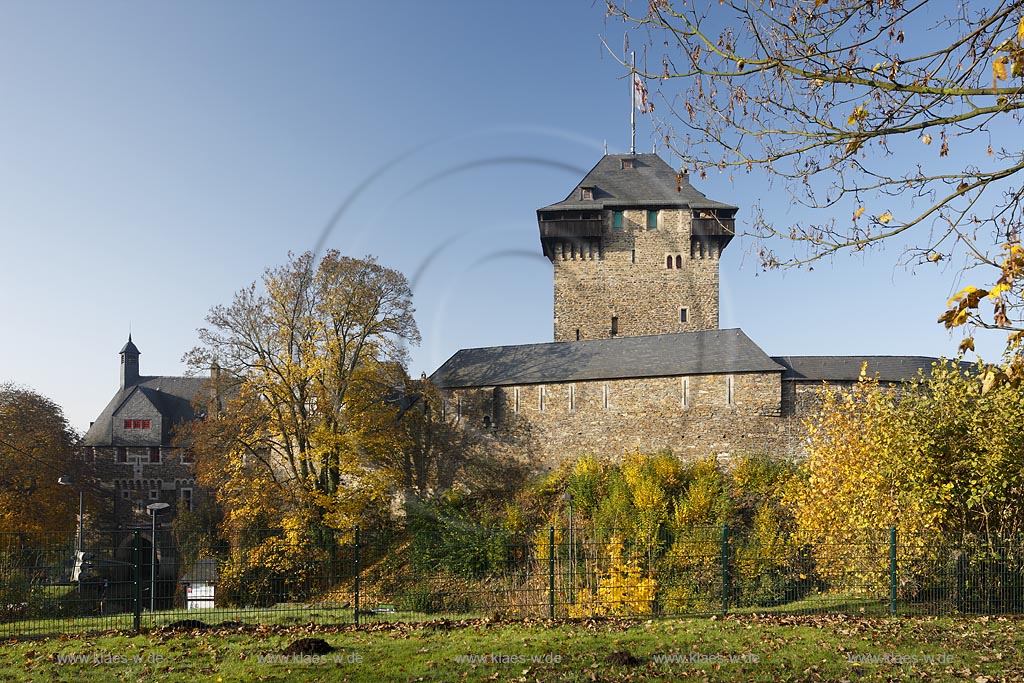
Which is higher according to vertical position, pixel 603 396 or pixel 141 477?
pixel 603 396

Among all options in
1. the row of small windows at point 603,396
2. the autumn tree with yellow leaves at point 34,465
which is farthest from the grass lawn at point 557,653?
the autumn tree with yellow leaves at point 34,465

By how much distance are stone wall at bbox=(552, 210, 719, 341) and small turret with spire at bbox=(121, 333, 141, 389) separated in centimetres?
2510

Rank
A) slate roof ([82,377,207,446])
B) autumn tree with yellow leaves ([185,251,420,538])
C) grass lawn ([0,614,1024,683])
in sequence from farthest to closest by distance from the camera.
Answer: slate roof ([82,377,207,446]) < autumn tree with yellow leaves ([185,251,420,538]) < grass lawn ([0,614,1024,683])

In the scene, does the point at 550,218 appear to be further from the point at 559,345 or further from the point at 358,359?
the point at 358,359

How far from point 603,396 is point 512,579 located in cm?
1136

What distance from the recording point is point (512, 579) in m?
Answer: 21.6

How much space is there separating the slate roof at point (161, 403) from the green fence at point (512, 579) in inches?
544

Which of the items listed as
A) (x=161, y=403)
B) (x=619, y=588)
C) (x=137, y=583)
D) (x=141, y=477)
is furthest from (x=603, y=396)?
(x=161, y=403)

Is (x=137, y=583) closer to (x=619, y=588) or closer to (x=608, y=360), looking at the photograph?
(x=619, y=588)

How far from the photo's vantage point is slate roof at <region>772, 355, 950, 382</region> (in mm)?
29469

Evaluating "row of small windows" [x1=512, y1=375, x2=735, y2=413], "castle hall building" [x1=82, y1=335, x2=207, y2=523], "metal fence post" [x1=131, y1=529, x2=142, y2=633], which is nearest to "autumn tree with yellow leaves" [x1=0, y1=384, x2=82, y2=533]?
"castle hall building" [x1=82, y1=335, x2=207, y2=523]

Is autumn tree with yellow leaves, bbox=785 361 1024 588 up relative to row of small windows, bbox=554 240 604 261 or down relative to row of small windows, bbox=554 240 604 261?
down

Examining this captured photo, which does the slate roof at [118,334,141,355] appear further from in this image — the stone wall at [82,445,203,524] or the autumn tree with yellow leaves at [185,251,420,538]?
the autumn tree with yellow leaves at [185,251,420,538]

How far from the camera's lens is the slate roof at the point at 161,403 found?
42156 mm
